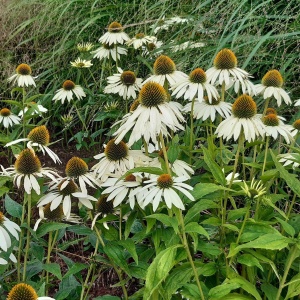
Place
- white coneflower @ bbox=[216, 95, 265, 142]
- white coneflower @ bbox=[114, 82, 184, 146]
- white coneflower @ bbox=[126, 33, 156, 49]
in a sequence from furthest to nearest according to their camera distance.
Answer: white coneflower @ bbox=[126, 33, 156, 49]
white coneflower @ bbox=[216, 95, 265, 142]
white coneflower @ bbox=[114, 82, 184, 146]

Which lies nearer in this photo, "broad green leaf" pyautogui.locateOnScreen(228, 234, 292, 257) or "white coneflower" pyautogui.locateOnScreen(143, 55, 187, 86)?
"broad green leaf" pyautogui.locateOnScreen(228, 234, 292, 257)

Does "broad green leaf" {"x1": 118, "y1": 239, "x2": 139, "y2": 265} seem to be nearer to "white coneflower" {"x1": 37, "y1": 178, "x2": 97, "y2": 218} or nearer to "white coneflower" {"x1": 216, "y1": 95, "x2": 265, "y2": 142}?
"white coneflower" {"x1": 37, "y1": 178, "x2": 97, "y2": 218}

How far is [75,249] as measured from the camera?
221cm

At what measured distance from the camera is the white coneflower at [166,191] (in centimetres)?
118

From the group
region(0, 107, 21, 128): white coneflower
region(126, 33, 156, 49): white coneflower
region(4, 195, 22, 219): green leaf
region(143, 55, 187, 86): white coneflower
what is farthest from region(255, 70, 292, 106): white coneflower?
region(0, 107, 21, 128): white coneflower

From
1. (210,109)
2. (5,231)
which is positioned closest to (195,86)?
(210,109)

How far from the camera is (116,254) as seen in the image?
1.33 meters

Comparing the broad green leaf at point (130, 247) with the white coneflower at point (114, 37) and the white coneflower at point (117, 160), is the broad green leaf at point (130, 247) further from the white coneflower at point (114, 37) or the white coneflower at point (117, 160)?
the white coneflower at point (114, 37)

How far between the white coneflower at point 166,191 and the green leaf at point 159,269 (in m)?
0.09

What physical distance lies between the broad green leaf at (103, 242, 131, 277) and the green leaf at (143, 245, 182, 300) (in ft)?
0.54

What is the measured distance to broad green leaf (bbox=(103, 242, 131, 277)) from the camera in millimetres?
1314

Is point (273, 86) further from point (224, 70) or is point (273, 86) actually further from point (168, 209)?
point (168, 209)

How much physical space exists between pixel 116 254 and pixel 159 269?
0.21 m

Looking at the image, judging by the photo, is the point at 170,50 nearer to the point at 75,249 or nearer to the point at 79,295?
the point at 75,249
